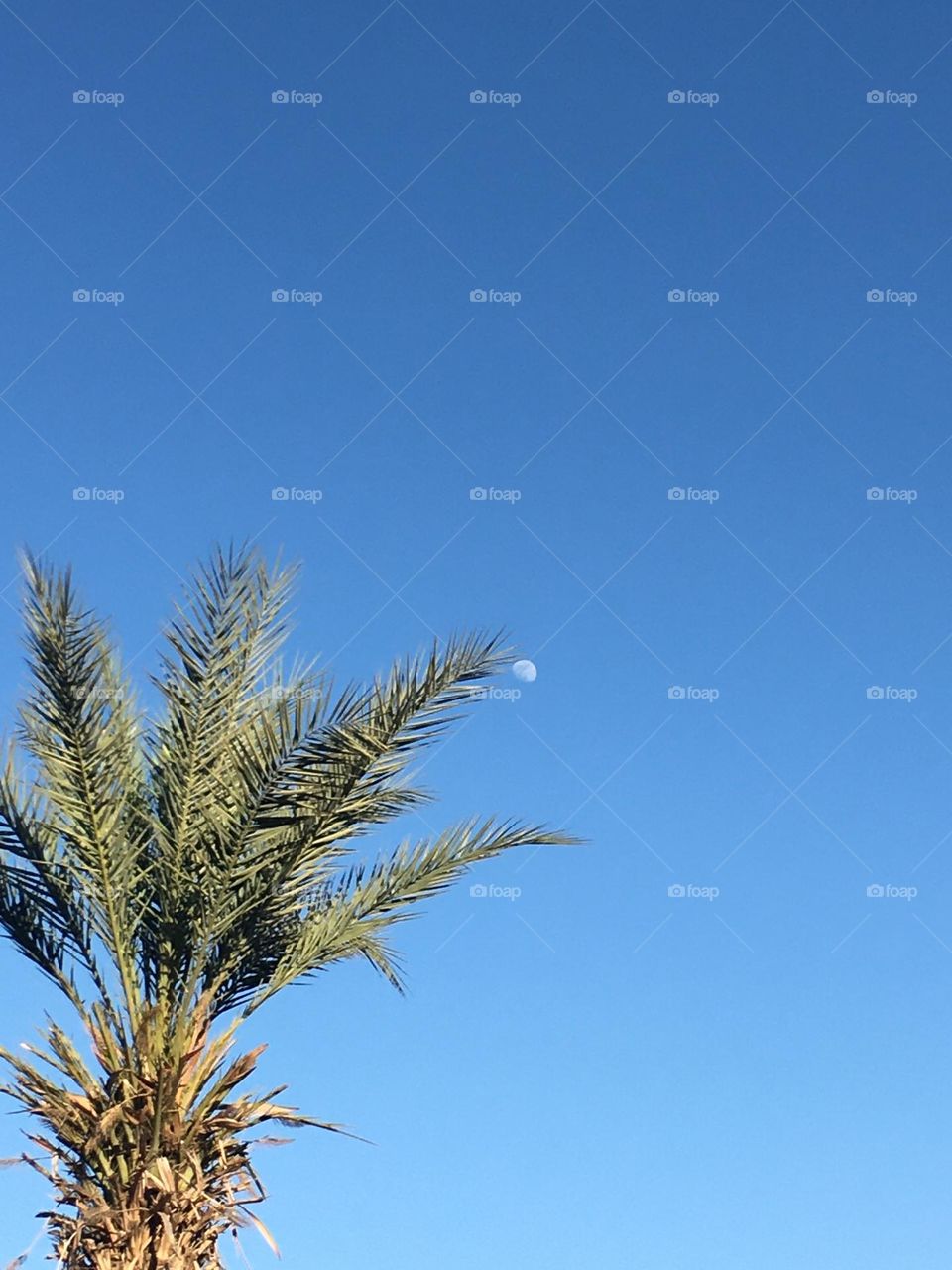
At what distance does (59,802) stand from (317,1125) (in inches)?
107

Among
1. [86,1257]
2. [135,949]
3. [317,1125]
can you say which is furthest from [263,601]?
[86,1257]

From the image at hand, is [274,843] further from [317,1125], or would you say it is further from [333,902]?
[317,1125]

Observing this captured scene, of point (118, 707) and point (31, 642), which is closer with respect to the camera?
point (31, 642)

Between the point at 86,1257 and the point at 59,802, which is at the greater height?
the point at 59,802

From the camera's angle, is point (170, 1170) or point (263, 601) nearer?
point (170, 1170)

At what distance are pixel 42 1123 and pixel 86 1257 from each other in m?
0.87

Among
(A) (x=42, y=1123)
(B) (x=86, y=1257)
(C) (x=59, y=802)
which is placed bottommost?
(B) (x=86, y=1257)

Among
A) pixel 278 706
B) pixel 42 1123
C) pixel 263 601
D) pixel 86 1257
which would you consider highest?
pixel 263 601

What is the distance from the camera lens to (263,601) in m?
11.6

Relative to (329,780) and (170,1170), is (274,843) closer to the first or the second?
(329,780)

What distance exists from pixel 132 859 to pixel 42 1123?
174cm

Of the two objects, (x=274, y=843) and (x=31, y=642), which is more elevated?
(x=31, y=642)

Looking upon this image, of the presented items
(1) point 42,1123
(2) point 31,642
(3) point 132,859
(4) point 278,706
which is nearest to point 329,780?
(4) point 278,706

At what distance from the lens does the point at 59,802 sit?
11.0 metres
